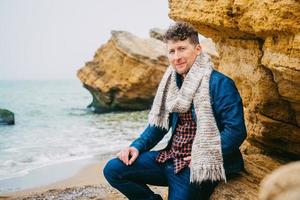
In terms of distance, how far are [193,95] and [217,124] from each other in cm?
35

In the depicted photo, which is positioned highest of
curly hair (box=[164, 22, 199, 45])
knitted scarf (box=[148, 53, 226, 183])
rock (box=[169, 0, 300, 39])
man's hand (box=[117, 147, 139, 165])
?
rock (box=[169, 0, 300, 39])

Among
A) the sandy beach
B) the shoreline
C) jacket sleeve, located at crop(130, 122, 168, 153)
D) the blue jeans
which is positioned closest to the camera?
the blue jeans

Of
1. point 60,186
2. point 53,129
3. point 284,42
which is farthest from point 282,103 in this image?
point 53,129

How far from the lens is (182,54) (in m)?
3.80

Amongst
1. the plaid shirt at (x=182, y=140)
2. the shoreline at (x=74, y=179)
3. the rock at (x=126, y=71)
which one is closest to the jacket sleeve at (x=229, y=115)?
the plaid shirt at (x=182, y=140)

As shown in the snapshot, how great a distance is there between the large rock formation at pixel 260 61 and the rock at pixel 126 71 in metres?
21.4

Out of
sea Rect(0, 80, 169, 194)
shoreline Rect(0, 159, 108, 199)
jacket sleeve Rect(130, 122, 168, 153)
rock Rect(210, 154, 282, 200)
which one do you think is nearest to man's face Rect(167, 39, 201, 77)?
jacket sleeve Rect(130, 122, 168, 153)

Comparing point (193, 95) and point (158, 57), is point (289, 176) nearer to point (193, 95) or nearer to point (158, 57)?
point (193, 95)

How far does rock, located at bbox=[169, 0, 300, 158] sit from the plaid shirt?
4.00 feet

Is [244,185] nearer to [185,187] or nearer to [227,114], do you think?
[185,187]

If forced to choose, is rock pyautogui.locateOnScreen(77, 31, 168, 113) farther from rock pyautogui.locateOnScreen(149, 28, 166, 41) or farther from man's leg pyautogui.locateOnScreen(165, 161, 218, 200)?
man's leg pyautogui.locateOnScreen(165, 161, 218, 200)

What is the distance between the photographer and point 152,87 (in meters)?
28.3

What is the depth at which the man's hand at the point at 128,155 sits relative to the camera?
156 inches

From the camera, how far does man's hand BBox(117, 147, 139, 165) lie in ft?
13.0
